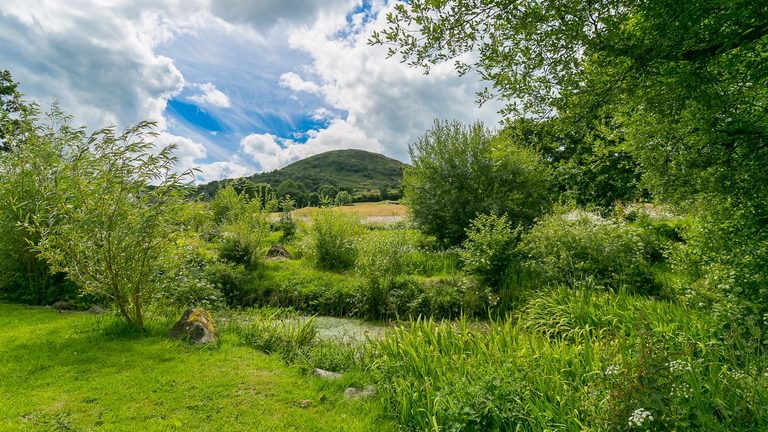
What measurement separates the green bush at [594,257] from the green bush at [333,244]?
19.5 feet

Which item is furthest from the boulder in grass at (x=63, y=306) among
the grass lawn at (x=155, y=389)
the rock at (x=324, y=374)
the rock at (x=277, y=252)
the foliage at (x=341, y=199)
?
the foliage at (x=341, y=199)

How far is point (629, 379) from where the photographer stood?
2.73 meters

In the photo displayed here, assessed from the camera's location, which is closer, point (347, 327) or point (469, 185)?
point (347, 327)

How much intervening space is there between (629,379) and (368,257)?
7228 millimetres

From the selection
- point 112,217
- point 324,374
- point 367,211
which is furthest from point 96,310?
point 367,211

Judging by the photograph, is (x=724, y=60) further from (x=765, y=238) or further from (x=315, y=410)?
(x=315, y=410)

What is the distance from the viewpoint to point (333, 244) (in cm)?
1239

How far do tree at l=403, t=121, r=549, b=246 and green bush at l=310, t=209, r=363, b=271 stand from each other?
298 cm

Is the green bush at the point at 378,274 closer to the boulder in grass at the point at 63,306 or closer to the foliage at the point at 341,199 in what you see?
the foliage at the point at 341,199

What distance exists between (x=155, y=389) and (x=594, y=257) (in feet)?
28.4

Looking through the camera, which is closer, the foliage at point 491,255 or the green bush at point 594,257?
the green bush at point 594,257

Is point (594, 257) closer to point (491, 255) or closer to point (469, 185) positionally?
point (491, 255)

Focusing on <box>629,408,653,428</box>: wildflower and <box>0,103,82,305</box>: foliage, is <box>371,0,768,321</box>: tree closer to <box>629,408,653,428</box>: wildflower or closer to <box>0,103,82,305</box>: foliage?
<box>629,408,653,428</box>: wildflower

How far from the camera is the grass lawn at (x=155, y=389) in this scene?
12.9 feet
